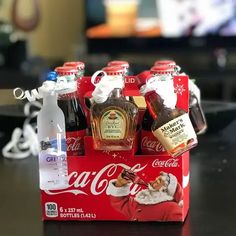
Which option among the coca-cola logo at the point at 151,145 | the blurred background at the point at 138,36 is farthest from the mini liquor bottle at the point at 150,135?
the blurred background at the point at 138,36

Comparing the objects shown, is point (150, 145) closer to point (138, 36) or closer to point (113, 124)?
point (113, 124)

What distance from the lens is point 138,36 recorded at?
3732mm

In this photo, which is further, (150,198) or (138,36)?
(138,36)

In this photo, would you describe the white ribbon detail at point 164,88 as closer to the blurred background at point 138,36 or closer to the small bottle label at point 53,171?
the small bottle label at point 53,171

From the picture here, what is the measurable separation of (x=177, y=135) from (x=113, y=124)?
10 centimetres

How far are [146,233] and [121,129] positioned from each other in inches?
6.7

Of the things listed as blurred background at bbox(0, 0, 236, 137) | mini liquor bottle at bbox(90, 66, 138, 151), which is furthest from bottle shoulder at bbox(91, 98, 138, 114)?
blurred background at bbox(0, 0, 236, 137)

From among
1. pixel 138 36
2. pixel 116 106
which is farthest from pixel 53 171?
pixel 138 36

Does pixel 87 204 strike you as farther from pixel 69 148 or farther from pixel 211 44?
pixel 211 44

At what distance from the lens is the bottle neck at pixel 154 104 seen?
0.99m

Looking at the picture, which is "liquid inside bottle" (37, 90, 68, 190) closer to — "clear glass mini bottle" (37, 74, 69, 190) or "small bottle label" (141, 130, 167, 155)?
"clear glass mini bottle" (37, 74, 69, 190)

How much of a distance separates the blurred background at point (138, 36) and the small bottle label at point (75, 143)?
235 centimetres

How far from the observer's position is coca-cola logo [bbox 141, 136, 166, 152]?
1.01 metres

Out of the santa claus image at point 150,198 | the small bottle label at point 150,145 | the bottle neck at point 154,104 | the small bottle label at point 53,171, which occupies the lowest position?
the santa claus image at point 150,198
